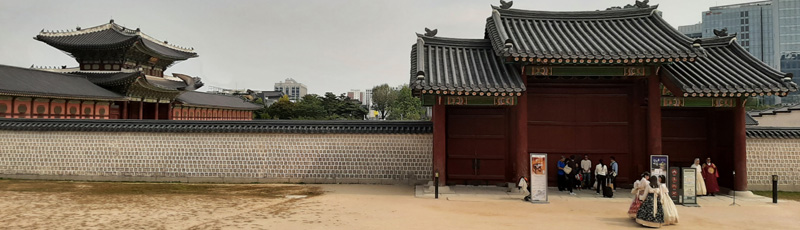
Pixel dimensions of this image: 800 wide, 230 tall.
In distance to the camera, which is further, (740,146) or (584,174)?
(584,174)

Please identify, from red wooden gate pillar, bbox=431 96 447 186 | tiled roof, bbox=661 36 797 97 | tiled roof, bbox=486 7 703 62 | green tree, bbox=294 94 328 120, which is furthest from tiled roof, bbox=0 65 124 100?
green tree, bbox=294 94 328 120

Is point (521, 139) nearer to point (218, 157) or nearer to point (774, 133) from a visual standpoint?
point (774, 133)

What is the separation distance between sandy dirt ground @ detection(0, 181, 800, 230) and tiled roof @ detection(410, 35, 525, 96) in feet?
11.1

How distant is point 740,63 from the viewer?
15297 millimetres

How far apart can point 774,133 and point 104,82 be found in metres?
36.0

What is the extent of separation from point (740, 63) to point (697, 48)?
A: 3069 mm

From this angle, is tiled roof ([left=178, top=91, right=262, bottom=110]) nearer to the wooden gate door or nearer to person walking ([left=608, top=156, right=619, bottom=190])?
the wooden gate door

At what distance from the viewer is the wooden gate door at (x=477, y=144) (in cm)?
1591

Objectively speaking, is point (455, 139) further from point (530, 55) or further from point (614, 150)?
point (614, 150)

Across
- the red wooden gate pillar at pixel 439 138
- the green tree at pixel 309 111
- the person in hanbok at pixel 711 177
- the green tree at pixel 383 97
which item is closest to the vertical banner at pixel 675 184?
the person in hanbok at pixel 711 177

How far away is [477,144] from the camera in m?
16.0

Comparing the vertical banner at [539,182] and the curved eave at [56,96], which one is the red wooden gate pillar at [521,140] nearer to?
the vertical banner at [539,182]

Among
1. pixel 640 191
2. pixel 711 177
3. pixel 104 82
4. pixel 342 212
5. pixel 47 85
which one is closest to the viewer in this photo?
pixel 640 191

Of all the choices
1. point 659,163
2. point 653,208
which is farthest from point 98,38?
point 653,208
